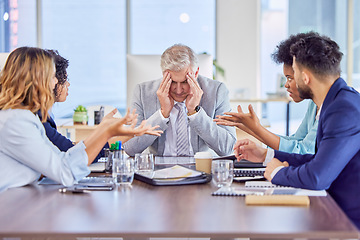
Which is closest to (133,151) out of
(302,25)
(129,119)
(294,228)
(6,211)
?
(129,119)

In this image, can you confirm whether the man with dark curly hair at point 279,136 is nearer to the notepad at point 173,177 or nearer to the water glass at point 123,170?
the notepad at point 173,177

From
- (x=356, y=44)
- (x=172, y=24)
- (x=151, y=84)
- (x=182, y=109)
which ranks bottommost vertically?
(x=182, y=109)

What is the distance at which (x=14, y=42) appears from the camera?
7480 millimetres

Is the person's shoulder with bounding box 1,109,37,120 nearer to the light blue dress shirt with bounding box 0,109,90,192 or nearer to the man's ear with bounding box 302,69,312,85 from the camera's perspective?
the light blue dress shirt with bounding box 0,109,90,192

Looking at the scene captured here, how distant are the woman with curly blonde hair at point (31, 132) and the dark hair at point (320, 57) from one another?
0.69 metres

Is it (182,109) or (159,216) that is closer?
(159,216)

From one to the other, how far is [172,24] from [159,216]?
6.30 meters

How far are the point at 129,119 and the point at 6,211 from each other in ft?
2.06

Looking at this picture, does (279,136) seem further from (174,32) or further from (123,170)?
(174,32)

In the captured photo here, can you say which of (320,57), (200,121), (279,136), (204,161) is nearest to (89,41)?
(200,121)

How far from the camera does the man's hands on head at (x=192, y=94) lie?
2.63m

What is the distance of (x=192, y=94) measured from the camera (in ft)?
8.73

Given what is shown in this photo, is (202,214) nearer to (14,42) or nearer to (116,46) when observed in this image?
(116,46)

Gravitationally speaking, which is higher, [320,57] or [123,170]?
[320,57]
